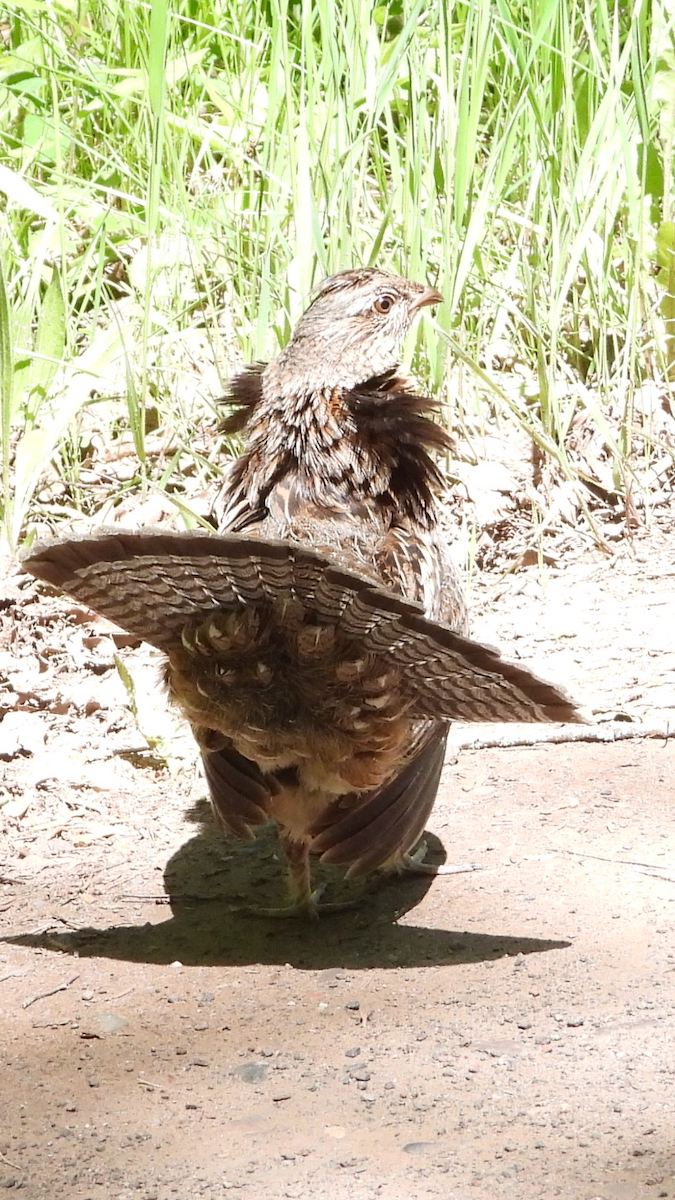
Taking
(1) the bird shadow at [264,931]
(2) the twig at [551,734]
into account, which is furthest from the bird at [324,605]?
(2) the twig at [551,734]

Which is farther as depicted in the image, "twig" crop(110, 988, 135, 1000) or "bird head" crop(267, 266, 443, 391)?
"bird head" crop(267, 266, 443, 391)

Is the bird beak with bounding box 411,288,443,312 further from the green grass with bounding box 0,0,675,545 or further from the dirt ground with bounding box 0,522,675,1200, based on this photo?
the dirt ground with bounding box 0,522,675,1200

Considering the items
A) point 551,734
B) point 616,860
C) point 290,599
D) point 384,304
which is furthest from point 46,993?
point 384,304

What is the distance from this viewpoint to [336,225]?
571cm

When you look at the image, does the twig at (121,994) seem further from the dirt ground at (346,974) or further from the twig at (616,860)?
the twig at (616,860)

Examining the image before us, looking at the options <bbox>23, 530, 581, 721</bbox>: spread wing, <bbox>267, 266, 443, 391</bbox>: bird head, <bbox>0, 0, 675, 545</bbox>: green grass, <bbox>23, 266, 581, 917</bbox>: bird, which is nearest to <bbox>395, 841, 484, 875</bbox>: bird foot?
<bbox>23, 266, 581, 917</bbox>: bird

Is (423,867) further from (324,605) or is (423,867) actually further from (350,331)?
(350,331)

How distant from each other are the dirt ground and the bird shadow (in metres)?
0.01

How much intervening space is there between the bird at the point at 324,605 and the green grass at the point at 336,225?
1.44 m

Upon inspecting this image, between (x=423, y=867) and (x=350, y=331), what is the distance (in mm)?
1663

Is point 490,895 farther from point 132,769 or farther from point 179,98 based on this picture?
point 179,98

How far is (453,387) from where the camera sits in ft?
20.9

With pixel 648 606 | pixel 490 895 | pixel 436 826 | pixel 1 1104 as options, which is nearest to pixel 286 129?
pixel 648 606

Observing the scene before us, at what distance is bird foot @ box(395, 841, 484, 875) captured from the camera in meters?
3.94
